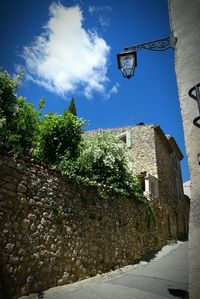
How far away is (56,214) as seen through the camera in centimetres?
633

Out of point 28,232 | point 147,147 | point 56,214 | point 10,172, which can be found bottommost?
point 28,232

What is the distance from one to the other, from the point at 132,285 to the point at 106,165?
5.48 meters

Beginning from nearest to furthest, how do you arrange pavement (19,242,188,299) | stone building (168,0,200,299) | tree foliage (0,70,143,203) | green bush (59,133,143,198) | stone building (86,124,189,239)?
stone building (168,0,200,299) < pavement (19,242,188,299) < green bush (59,133,143,198) < tree foliage (0,70,143,203) < stone building (86,124,189,239)

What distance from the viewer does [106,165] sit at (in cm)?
1102

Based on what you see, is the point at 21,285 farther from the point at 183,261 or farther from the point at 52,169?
the point at 183,261

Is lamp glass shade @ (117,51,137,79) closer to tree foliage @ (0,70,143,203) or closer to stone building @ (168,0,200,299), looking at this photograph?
stone building @ (168,0,200,299)

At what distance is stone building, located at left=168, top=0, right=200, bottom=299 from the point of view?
240 cm

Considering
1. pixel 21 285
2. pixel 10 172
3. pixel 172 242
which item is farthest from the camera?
pixel 172 242

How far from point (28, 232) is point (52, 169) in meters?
1.77

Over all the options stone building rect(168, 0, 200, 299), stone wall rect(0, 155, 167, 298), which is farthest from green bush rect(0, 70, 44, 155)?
stone building rect(168, 0, 200, 299)

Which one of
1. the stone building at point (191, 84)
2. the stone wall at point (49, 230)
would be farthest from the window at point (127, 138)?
the stone building at point (191, 84)

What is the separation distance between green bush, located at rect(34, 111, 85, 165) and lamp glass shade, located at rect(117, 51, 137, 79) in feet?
24.8

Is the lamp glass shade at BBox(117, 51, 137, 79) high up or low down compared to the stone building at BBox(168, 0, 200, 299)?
up

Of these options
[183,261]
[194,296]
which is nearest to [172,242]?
[183,261]
